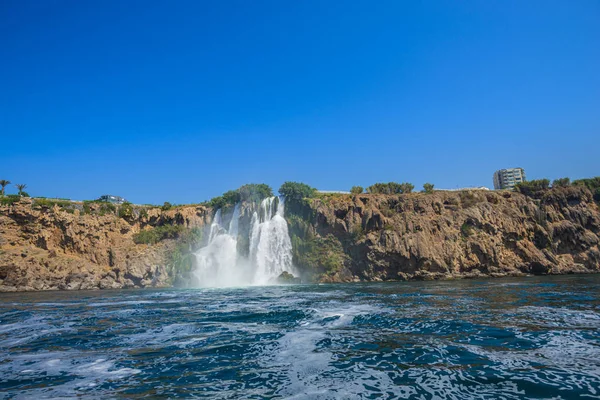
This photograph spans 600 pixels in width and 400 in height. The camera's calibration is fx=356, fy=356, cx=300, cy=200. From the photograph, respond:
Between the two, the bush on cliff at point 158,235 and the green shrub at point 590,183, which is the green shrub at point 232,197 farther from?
the green shrub at point 590,183

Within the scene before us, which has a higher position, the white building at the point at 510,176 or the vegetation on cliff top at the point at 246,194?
the white building at the point at 510,176

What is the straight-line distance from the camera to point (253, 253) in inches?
2119

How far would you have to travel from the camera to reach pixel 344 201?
60.5 m

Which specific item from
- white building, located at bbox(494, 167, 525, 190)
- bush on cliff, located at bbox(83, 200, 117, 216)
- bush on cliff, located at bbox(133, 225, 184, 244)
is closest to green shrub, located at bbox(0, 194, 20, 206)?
bush on cliff, located at bbox(83, 200, 117, 216)

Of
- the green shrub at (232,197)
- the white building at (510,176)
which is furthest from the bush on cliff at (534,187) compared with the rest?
the white building at (510,176)

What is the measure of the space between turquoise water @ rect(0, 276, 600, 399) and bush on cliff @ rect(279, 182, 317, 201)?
4290cm

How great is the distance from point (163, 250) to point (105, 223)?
487 inches

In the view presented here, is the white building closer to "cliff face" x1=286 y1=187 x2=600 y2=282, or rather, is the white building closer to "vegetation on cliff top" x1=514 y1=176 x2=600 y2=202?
"vegetation on cliff top" x1=514 y1=176 x2=600 y2=202

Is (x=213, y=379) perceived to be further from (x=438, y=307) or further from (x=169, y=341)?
(x=438, y=307)

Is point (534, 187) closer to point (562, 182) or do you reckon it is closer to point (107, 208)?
point (562, 182)

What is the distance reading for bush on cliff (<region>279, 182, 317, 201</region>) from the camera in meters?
59.0

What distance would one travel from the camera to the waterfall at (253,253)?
52.5 meters

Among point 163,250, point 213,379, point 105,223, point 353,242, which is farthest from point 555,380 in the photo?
point 105,223

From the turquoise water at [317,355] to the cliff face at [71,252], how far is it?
39.4m
